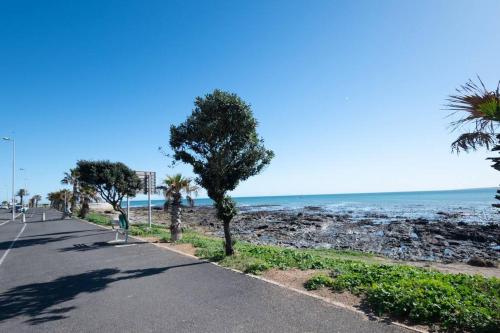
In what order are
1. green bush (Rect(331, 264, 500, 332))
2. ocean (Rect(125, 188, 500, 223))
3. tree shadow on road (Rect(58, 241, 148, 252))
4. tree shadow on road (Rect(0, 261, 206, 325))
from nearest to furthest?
green bush (Rect(331, 264, 500, 332)) < tree shadow on road (Rect(0, 261, 206, 325)) < tree shadow on road (Rect(58, 241, 148, 252)) < ocean (Rect(125, 188, 500, 223))

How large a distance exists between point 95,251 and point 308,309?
1173 centimetres

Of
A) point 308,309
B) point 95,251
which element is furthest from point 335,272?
point 95,251

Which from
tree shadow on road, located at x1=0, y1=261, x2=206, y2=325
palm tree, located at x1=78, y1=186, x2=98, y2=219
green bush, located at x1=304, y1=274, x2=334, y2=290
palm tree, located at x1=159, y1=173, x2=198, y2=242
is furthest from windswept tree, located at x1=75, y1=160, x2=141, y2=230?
green bush, located at x1=304, y1=274, x2=334, y2=290

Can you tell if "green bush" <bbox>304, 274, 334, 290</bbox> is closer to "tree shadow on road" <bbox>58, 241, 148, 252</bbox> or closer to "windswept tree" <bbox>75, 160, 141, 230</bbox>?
"tree shadow on road" <bbox>58, 241, 148, 252</bbox>

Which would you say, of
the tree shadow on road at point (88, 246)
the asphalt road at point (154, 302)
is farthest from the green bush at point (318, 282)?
the tree shadow on road at point (88, 246)

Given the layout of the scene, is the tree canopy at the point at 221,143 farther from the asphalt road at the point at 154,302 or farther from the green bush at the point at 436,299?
the green bush at the point at 436,299

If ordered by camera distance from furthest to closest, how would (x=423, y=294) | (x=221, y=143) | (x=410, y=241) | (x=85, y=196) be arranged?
(x=85, y=196) → (x=410, y=241) → (x=221, y=143) → (x=423, y=294)

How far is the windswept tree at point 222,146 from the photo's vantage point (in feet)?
39.5

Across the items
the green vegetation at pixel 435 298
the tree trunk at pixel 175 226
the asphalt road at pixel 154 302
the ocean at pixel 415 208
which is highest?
the tree trunk at pixel 175 226

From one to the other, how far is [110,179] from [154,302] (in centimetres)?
2119

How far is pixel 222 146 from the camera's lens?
41.8 ft

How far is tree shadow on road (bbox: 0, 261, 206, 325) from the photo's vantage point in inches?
266

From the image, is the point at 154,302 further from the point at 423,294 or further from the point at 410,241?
the point at 410,241

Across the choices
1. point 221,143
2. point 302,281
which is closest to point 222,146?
point 221,143
